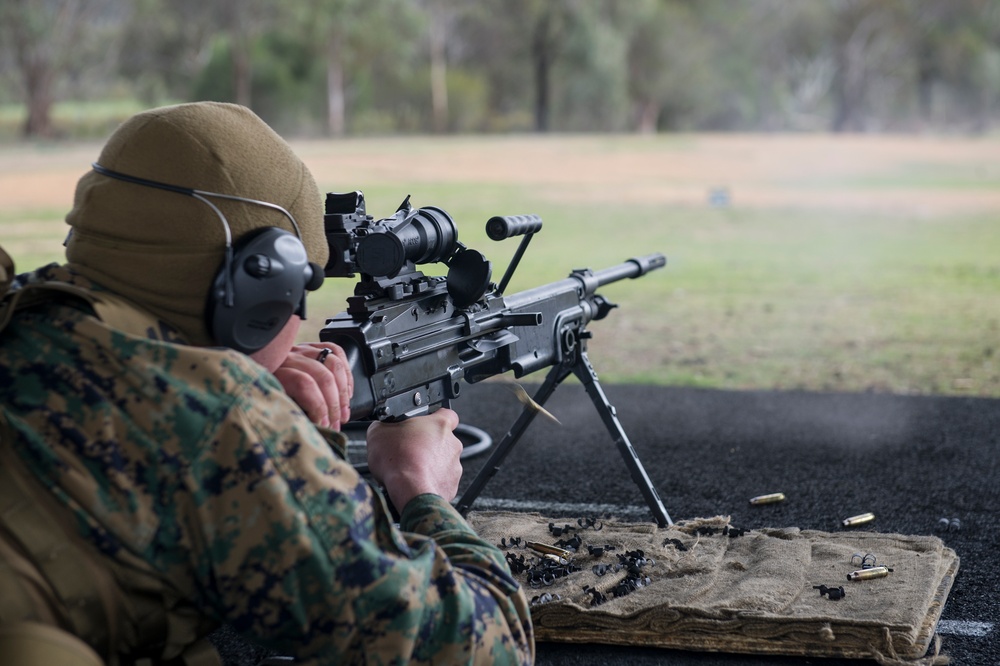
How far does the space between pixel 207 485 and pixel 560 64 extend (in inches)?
1231

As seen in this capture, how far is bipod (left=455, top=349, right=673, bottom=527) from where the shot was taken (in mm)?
3873

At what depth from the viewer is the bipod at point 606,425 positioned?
3873 millimetres

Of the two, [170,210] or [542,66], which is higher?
[170,210]

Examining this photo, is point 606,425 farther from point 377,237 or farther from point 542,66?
point 542,66

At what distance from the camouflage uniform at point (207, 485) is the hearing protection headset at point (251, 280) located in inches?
5.6

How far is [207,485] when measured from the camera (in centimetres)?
155

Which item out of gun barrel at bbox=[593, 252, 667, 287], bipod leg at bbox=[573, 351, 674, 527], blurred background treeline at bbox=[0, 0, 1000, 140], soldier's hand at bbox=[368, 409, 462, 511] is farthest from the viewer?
blurred background treeline at bbox=[0, 0, 1000, 140]

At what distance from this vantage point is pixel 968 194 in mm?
19562

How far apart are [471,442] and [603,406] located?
1.94m

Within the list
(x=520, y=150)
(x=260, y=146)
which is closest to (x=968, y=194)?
(x=520, y=150)

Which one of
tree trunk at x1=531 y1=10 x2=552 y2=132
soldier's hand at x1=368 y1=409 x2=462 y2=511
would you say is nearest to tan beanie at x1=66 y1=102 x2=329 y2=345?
soldier's hand at x1=368 y1=409 x2=462 y2=511

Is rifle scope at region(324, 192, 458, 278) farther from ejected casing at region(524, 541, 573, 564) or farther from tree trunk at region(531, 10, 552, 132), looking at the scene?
tree trunk at region(531, 10, 552, 132)

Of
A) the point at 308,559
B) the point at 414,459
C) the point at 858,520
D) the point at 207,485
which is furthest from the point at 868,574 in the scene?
the point at 207,485

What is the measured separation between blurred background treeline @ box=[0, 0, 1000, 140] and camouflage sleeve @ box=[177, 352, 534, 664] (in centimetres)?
2426
